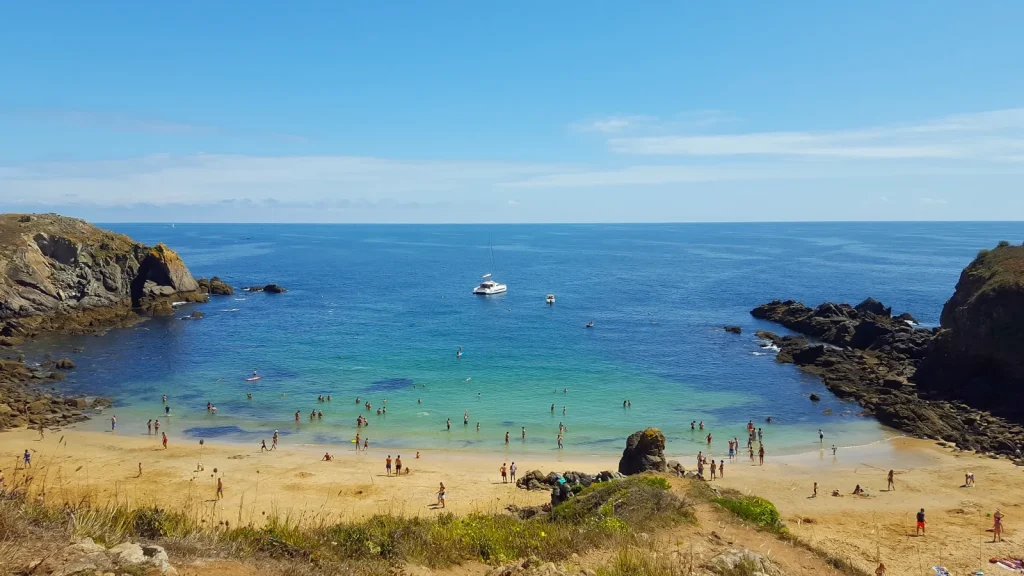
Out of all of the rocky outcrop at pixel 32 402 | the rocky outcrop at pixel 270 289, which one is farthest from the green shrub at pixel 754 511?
the rocky outcrop at pixel 270 289

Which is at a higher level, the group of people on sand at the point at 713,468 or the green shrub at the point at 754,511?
the green shrub at the point at 754,511

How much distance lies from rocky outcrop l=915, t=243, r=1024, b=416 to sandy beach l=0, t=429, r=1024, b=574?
8477 mm

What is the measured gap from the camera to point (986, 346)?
40.8 metres

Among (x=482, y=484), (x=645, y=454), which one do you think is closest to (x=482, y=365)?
(x=482, y=484)

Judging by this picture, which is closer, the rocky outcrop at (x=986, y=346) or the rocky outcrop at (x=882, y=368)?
the rocky outcrop at (x=882, y=368)

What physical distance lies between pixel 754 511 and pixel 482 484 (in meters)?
14.5

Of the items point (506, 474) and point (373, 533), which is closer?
point (373, 533)

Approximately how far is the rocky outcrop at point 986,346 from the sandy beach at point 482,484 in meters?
8.48

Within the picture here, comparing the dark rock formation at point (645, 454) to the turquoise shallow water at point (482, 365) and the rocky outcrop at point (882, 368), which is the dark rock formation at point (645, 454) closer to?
the turquoise shallow water at point (482, 365)

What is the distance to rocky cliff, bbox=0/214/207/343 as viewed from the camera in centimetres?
5816

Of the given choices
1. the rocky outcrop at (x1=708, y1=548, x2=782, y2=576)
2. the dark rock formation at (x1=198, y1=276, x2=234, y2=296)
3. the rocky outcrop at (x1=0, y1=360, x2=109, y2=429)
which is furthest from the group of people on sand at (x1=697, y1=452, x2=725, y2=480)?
the dark rock formation at (x1=198, y1=276, x2=234, y2=296)

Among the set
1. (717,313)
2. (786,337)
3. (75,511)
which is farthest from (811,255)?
(75,511)

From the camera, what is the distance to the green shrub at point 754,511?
1772cm

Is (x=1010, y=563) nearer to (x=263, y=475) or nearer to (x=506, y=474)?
(x=506, y=474)
